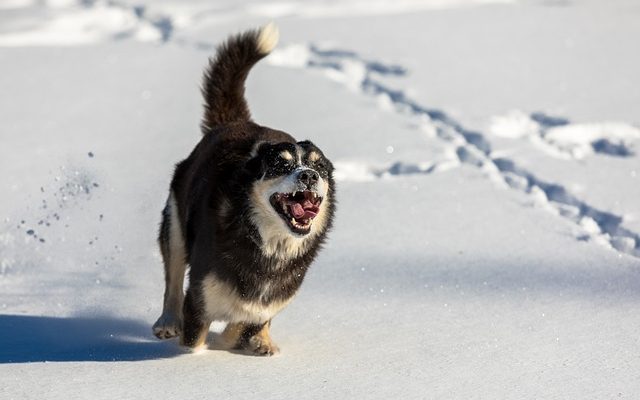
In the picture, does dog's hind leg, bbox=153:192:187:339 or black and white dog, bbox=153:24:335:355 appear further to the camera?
dog's hind leg, bbox=153:192:187:339

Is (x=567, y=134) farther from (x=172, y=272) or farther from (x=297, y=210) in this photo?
(x=297, y=210)

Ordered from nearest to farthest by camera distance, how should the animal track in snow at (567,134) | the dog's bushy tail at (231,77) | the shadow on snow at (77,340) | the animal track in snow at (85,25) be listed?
the shadow on snow at (77,340) → the dog's bushy tail at (231,77) → the animal track in snow at (567,134) → the animal track in snow at (85,25)

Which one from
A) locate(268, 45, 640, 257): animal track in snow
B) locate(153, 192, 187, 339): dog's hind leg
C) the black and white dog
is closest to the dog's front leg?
the black and white dog

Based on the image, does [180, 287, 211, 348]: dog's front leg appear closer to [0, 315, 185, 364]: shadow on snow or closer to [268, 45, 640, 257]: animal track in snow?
[0, 315, 185, 364]: shadow on snow

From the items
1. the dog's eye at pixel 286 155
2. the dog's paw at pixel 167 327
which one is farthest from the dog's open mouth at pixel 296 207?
the dog's paw at pixel 167 327

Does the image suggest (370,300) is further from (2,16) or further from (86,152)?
(2,16)

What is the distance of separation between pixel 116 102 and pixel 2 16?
10.2 feet

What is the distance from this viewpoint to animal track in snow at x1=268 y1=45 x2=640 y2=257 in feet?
21.5

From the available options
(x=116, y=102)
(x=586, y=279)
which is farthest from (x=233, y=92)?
(x=116, y=102)

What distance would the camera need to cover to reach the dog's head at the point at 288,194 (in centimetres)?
439

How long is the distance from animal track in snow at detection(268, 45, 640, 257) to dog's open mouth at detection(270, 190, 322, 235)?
2.36 m

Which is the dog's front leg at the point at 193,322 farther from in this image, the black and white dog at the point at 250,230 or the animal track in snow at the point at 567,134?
the animal track in snow at the point at 567,134

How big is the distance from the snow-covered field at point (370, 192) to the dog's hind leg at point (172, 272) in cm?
17

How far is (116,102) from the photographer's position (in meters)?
8.67
